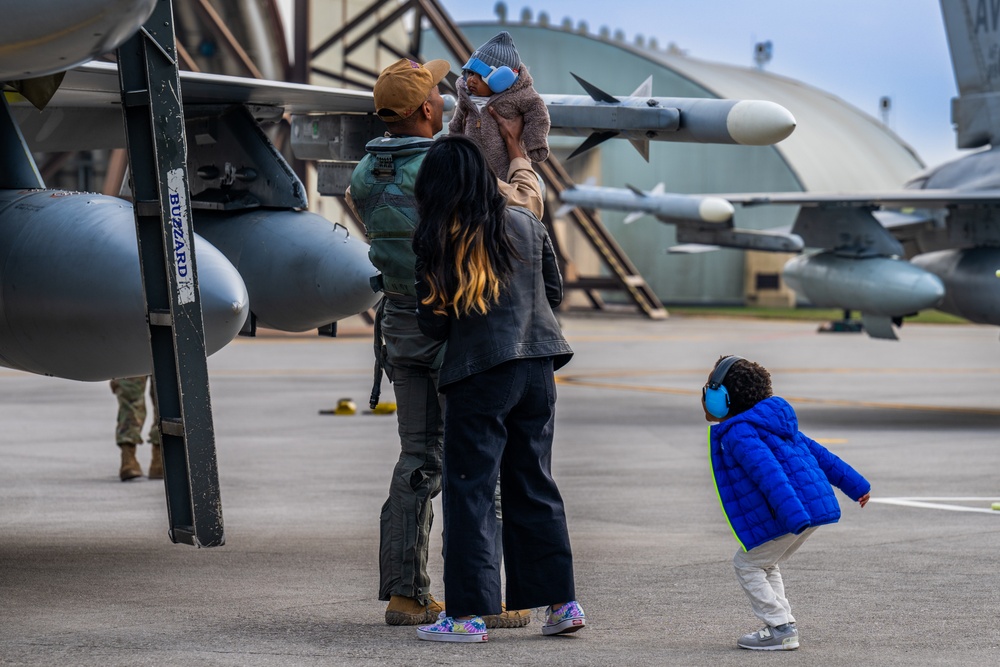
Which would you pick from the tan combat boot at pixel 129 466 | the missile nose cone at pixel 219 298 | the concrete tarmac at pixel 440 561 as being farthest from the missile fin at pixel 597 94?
the tan combat boot at pixel 129 466

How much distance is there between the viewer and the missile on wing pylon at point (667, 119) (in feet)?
21.7

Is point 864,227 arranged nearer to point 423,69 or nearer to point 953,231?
point 953,231

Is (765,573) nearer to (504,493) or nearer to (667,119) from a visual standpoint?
(504,493)

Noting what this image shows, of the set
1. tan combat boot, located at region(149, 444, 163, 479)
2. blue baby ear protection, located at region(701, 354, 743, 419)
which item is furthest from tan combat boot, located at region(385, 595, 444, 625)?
tan combat boot, located at region(149, 444, 163, 479)

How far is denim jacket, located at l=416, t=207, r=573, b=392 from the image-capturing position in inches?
205

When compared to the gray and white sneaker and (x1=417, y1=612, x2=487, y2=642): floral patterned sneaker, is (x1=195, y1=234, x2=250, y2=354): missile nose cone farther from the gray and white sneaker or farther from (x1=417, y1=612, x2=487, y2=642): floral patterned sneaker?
the gray and white sneaker

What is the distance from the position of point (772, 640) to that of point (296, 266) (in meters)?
3.57

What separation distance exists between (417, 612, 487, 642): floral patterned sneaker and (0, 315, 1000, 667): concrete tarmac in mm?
68

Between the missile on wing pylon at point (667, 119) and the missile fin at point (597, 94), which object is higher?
the missile fin at point (597, 94)

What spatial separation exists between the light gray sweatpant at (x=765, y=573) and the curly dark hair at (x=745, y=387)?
52 cm

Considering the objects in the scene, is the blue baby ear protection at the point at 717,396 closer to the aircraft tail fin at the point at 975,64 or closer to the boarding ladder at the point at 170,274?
the boarding ladder at the point at 170,274

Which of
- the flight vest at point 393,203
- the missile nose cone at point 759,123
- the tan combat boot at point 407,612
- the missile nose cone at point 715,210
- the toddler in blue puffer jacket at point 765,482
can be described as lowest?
the tan combat boot at point 407,612

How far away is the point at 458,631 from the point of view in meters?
5.25

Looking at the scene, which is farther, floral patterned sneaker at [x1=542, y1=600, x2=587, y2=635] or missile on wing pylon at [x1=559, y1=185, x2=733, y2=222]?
missile on wing pylon at [x1=559, y1=185, x2=733, y2=222]
